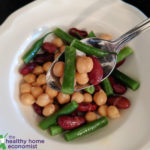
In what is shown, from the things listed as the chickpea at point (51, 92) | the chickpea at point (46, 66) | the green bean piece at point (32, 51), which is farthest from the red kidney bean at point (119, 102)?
the green bean piece at point (32, 51)

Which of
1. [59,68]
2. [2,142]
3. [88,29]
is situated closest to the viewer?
[2,142]

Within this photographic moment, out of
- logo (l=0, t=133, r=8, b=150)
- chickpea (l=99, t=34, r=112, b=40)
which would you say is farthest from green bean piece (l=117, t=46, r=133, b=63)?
logo (l=0, t=133, r=8, b=150)

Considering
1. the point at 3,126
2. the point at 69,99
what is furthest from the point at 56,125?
the point at 3,126

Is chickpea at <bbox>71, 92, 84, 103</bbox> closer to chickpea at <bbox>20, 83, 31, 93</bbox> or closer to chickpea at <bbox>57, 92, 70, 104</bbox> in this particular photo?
chickpea at <bbox>57, 92, 70, 104</bbox>

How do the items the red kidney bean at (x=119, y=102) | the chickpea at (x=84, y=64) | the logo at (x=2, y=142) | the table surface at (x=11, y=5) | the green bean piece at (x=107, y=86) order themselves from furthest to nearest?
the table surface at (x=11, y=5) < the green bean piece at (x=107, y=86) < the red kidney bean at (x=119, y=102) < the chickpea at (x=84, y=64) < the logo at (x=2, y=142)

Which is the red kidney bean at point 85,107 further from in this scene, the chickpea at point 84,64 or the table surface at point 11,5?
the table surface at point 11,5

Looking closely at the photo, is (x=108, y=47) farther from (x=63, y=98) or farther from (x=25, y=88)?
(x=25, y=88)

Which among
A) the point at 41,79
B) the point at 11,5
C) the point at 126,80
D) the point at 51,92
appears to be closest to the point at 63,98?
the point at 51,92

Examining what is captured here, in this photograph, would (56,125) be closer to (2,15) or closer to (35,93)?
(35,93)

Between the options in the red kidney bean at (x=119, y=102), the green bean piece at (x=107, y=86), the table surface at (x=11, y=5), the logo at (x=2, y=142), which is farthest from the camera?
the table surface at (x=11, y=5)
